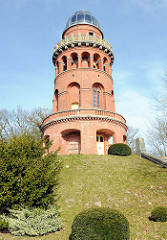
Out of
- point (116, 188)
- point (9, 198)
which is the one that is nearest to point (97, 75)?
point (116, 188)

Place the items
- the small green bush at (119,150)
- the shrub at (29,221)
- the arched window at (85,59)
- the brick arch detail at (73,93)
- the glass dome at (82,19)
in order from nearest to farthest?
the shrub at (29,221) → the small green bush at (119,150) → the brick arch detail at (73,93) → the arched window at (85,59) → the glass dome at (82,19)

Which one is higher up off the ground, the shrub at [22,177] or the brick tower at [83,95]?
the brick tower at [83,95]

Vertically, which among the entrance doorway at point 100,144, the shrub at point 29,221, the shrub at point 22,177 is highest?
the entrance doorway at point 100,144

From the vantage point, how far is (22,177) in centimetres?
899

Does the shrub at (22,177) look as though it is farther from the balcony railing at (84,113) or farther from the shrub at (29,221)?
the balcony railing at (84,113)

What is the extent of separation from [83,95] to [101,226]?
16985mm

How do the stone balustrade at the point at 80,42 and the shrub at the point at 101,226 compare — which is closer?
A: the shrub at the point at 101,226

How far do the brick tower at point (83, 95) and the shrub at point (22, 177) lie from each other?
10446 millimetres

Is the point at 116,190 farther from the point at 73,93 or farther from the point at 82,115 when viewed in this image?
the point at 73,93

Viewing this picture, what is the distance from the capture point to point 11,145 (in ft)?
30.1

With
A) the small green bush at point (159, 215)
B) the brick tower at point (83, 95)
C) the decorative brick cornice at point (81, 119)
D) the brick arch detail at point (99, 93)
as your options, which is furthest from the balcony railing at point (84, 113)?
the small green bush at point (159, 215)

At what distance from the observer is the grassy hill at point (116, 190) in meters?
9.39

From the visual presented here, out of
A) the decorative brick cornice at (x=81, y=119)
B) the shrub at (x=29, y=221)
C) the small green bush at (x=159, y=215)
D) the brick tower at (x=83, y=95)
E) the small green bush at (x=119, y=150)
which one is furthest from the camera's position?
the brick tower at (x=83, y=95)

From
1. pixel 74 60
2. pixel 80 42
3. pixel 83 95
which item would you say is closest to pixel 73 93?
pixel 83 95
